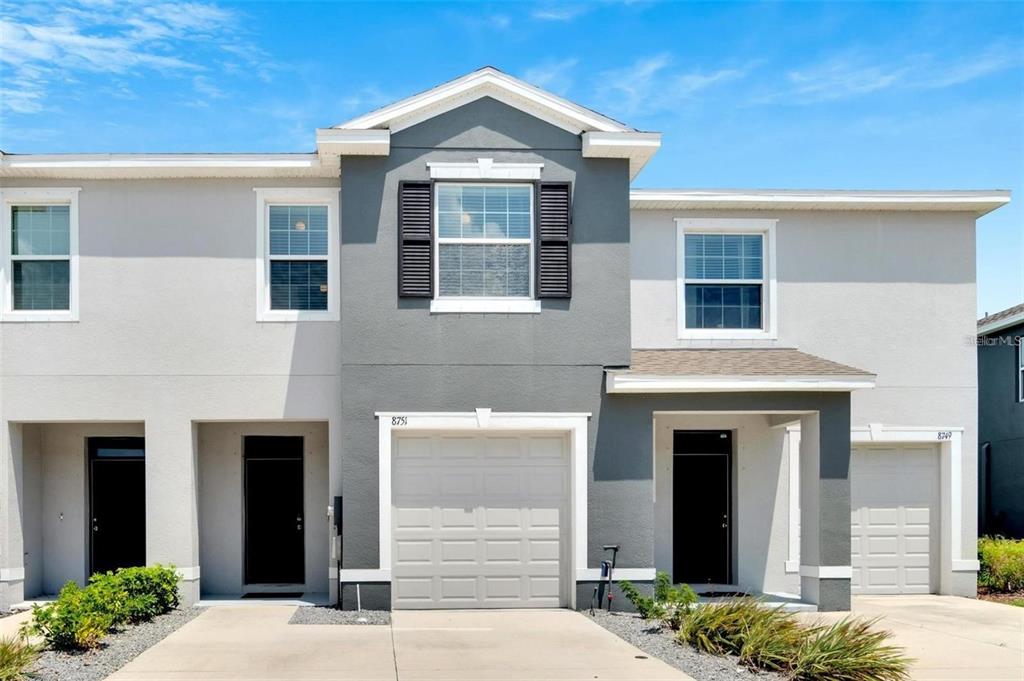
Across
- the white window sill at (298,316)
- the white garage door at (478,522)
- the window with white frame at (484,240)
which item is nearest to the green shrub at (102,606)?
the white garage door at (478,522)

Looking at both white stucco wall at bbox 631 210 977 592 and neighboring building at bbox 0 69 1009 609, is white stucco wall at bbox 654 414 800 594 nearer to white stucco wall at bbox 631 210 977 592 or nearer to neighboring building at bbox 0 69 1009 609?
neighboring building at bbox 0 69 1009 609

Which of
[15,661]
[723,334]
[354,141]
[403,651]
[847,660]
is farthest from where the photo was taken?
[723,334]

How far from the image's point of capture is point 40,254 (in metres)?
13.8

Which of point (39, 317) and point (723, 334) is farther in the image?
point (723, 334)

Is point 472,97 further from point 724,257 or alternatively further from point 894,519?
point 894,519

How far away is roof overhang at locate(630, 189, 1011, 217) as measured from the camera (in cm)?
1468

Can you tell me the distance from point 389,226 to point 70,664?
6360 mm

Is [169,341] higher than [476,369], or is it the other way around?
[169,341]

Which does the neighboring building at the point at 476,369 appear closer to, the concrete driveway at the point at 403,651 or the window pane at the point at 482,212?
the window pane at the point at 482,212

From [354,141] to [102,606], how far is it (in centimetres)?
635

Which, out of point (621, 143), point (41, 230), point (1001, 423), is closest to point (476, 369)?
point (621, 143)

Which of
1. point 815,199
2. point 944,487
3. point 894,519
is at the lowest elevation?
point 894,519

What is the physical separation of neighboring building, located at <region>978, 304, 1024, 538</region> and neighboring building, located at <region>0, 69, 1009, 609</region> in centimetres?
409

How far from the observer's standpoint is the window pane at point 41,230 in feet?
45.4
